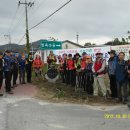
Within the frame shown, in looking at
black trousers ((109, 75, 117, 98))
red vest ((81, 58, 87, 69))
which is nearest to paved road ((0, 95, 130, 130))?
black trousers ((109, 75, 117, 98))

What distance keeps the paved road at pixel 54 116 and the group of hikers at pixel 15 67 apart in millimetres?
1881

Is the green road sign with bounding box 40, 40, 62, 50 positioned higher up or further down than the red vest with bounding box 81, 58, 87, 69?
higher up

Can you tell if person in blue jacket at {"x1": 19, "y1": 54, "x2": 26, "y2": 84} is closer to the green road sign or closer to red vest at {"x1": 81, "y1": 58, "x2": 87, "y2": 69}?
red vest at {"x1": 81, "y1": 58, "x2": 87, "y2": 69}

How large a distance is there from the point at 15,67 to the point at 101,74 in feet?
16.1

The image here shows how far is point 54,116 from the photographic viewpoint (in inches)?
366

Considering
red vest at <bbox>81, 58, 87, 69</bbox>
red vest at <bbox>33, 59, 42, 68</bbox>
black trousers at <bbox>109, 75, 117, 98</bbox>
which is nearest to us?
black trousers at <bbox>109, 75, 117, 98</bbox>

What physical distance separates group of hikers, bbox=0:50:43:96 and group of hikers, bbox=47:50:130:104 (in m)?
2.34

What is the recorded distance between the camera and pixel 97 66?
41.1ft

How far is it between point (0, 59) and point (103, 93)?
4156 millimetres

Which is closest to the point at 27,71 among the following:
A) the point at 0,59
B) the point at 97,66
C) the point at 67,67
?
the point at 67,67

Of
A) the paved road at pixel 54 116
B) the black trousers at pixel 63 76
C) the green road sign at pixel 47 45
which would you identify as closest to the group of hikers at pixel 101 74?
the black trousers at pixel 63 76

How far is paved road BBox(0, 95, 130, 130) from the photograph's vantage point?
8.09 meters

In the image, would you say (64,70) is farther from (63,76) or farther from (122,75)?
(122,75)

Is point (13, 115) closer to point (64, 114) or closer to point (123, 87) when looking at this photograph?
point (64, 114)
